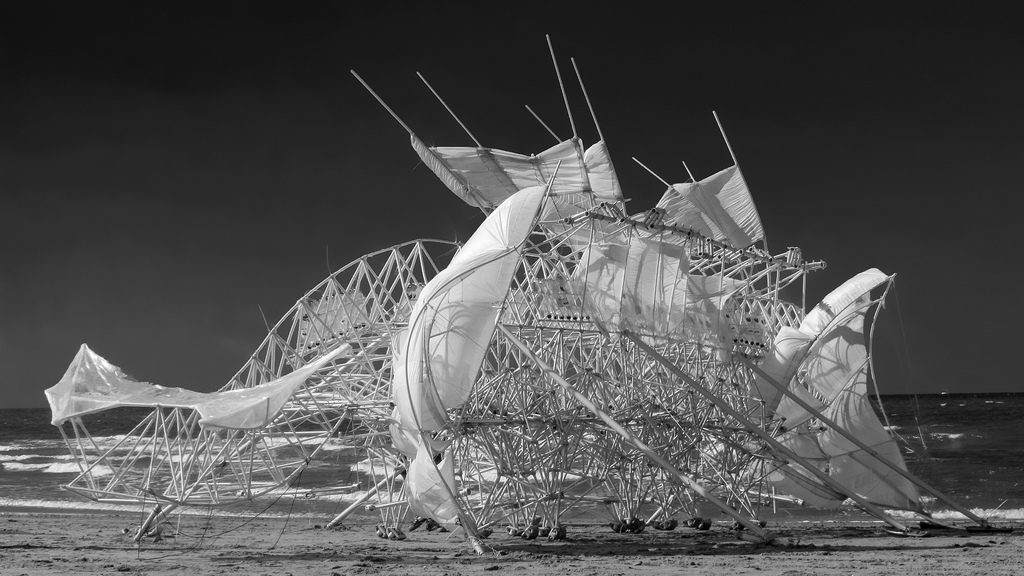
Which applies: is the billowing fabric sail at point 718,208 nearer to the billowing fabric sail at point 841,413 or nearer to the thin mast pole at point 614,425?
the billowing fabric sail at point 841,413

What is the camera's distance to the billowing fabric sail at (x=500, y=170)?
2455 centimetres

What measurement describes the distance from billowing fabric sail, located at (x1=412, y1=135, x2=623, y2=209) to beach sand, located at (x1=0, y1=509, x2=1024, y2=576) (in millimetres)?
7843

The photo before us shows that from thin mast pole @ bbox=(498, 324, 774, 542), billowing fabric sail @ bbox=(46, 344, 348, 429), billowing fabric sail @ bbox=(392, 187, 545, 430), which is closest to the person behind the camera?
billowing fabric sail @ bbox=(46, 344, 348, 429)

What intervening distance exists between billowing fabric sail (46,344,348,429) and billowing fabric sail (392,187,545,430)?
235cm

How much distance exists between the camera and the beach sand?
19.8 meters

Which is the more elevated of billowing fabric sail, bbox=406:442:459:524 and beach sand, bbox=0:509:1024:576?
billowing fabric sail, bbox=406:442:459:524

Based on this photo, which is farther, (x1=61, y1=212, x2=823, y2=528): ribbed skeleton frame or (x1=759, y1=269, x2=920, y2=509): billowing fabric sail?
(x1=759, y1=269, x2=920, y2=509): billowing fabric sail

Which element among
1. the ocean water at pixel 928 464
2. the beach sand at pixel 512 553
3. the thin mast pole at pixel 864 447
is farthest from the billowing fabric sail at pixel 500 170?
the ocean water at pixel 928 464

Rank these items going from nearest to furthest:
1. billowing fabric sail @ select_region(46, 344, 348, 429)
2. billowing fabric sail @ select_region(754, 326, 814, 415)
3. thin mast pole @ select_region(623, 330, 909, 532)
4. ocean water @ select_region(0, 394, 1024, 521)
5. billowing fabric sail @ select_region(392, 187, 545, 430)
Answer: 1. billowing fabric sail @ select_region(46, 344, 348, 429)
2. billowing fabric sail @ select_region(392, 187, 545, 430)
3. thin mast pole @ select_region(623, 330, 909, 532)
4. billowing fabric sail @ select_region(754, 326, 814, 415)
5. ocean water @ select_region(0, 394, 1024, 521)

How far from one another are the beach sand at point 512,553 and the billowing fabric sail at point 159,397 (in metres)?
2.81

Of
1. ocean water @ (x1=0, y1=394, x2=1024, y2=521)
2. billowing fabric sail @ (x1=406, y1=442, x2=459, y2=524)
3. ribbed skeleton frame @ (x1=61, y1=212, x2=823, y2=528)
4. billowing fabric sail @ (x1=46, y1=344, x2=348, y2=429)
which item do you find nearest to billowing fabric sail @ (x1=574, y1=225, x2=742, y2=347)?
ribbed skeleton frame @ (x1=61, y1=212, x2=823, y2=528)

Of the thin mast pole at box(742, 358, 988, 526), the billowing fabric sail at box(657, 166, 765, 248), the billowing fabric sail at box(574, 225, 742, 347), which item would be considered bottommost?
the thin mast pole at box(742, 358, 988, 526)

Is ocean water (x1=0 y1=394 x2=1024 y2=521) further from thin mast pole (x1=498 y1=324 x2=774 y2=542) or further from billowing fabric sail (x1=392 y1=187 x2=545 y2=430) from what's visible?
thin mast pole (x1=498 y1=324 x2=774 y2=542)

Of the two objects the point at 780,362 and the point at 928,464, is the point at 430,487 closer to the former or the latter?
the point at 780,362
